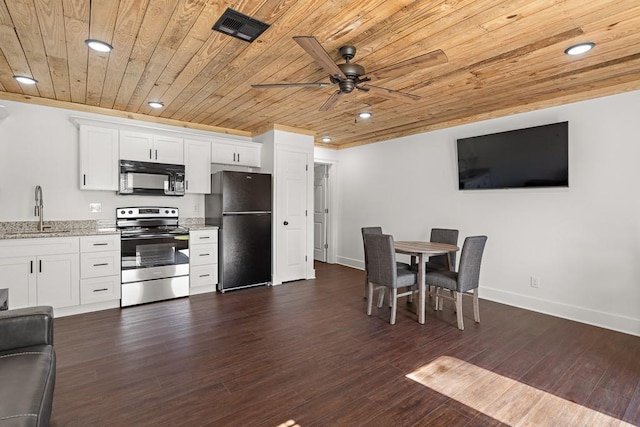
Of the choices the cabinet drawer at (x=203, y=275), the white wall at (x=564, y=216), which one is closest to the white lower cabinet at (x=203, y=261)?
the cabinet drawer at (x=203, y=275)

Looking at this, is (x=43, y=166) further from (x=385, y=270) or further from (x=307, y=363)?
(x=385, y=270)

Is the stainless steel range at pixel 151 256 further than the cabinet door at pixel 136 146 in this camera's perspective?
No

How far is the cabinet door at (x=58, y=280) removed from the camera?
11.1 ft

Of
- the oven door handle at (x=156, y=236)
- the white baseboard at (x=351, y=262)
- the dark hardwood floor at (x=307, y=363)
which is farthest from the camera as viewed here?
the white baseboard at (x=351, y=262)

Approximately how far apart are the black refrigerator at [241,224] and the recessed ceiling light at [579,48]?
12.0 ft

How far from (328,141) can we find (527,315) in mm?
4206

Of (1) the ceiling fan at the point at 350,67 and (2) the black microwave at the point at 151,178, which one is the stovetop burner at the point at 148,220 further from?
(1) the ceiling fan at the point at 350,67

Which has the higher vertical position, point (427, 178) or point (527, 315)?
point (427, 178)

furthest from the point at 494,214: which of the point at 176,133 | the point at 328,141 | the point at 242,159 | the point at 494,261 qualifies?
the point at 176,133

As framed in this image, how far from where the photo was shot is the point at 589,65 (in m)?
2.79

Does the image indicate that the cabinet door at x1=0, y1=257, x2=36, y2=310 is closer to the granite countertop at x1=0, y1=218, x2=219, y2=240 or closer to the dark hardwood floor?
the granite countertop at x1=0, y1=218, x2=219, y2=240

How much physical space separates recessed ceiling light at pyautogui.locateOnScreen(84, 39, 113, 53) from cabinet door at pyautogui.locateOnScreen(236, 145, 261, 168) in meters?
2.50

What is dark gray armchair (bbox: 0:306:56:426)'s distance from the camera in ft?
3.92

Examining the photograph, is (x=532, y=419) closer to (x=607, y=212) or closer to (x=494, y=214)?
(x=607, y=212)
